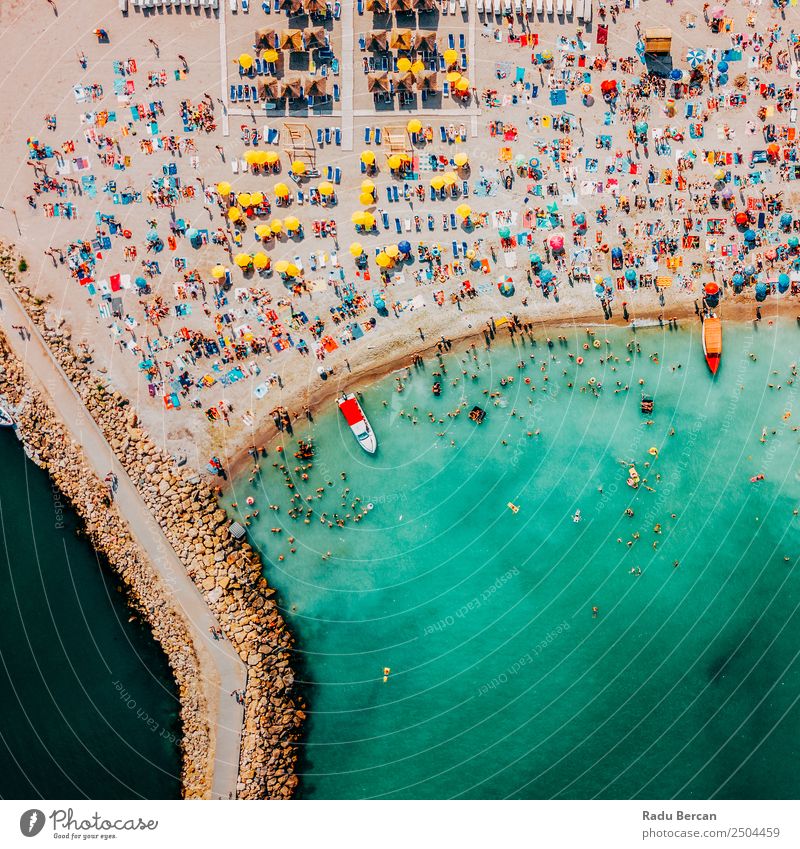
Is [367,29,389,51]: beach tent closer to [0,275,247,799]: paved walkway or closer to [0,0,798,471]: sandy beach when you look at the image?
[0,0,798,471]: sandy beach

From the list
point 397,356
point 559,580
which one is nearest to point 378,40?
point 397,356

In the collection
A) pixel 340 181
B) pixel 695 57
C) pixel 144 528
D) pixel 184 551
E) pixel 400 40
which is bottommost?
pixel 184 551

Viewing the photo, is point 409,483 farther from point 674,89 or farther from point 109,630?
point 674,89

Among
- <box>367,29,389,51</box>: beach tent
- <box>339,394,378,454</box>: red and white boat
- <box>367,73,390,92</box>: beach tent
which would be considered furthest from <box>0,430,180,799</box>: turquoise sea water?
<box>367,29,389,51</box>: beach tent

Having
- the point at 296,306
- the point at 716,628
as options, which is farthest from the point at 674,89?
the point at 716,628

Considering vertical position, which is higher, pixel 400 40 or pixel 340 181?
pixel 400 40

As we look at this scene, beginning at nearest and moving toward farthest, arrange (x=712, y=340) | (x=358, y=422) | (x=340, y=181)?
(x=358, y=422) < (x=340, y=181) < (x=712, y=340)

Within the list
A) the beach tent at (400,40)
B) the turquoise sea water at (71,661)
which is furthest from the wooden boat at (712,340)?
the turquoise sea water at (71,661)

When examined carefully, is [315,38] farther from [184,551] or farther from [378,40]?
[184,551]
